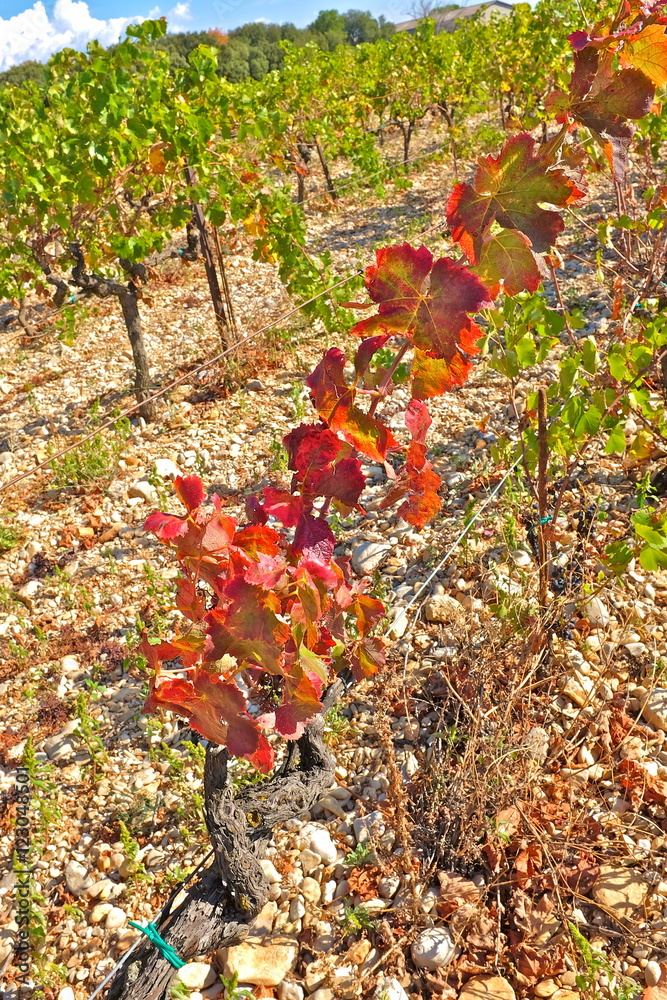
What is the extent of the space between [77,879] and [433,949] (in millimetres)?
1056

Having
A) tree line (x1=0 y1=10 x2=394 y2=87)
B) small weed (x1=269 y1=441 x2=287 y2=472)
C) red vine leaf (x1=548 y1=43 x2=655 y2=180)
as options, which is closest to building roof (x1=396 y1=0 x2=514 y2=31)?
tree line (x1=0 y1=10 x2=394 y2=87)

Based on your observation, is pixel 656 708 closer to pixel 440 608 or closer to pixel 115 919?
pixel 440 608

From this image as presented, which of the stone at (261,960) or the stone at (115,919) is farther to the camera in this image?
the stone at (115,919)

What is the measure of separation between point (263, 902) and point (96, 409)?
3.20 m

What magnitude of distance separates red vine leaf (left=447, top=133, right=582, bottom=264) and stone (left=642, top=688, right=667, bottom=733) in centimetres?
153

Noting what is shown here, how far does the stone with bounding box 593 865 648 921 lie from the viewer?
1.60m

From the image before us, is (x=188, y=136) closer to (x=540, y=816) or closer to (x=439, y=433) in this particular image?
(x=439, y=433)

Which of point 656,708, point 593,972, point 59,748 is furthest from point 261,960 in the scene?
point 656,708

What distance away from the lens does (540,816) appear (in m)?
1.78

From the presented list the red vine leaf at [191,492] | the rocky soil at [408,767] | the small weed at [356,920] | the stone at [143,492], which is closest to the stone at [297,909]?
the rocky soil at [408,767]

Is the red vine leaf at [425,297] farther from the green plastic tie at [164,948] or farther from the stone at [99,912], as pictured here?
the stone at [99,912]

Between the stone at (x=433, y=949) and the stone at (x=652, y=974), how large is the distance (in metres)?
0.44

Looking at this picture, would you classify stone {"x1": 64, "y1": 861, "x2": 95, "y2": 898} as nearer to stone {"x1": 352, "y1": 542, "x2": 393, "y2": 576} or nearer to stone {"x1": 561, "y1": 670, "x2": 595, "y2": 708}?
stone {"x1": 352, "y1": 542, "x2": 393, "y2": 576}

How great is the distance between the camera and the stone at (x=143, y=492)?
11.1 ft
